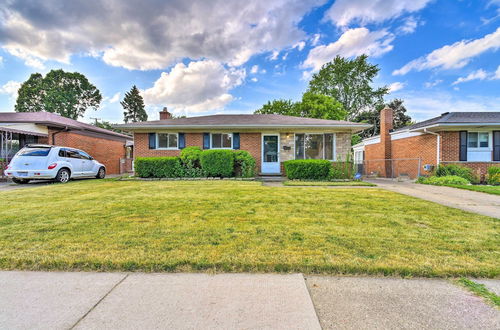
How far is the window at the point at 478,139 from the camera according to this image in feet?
37.5

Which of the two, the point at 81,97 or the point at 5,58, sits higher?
the point at 81,97

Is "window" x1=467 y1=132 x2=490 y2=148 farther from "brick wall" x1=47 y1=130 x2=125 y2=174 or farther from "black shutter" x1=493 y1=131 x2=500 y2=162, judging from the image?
"brick wall" x1=47 y1=130 x2=125 y2=174

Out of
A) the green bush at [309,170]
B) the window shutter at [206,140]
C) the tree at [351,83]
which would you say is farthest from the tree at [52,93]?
the green bush at [309,170]

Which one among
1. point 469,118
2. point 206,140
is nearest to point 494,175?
point 469,118

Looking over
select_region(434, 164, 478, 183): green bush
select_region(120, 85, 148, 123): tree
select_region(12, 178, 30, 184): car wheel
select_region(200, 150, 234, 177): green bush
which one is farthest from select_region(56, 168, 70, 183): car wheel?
select_region(120, 85, 148, 123): tree

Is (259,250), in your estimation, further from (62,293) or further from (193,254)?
(62,293)

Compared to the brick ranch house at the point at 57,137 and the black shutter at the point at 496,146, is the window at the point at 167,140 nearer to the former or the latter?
the brick ranch house at the point at 57,137

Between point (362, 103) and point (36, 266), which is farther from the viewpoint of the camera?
point (362, 103)

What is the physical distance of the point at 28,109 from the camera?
3453cm

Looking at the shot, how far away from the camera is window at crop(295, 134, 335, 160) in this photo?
39.6ft

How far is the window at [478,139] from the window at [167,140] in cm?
1589

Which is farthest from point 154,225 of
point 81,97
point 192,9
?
Answer: point 81,97

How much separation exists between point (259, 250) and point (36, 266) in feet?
7.32

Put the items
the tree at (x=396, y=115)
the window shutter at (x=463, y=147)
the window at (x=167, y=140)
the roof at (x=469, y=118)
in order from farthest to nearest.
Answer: the tree at (x=396, y=115) → the window at (x=167, y=140) → the window shutter at (x=463, y=147) → the roof at (x=469, y=118)
